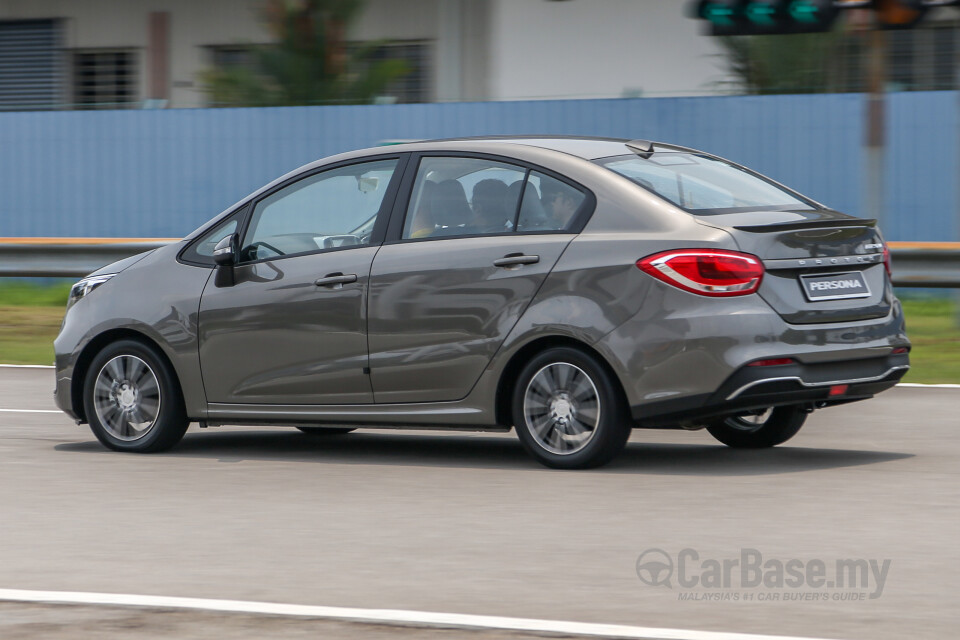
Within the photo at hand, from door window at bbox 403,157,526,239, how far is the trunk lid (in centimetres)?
101

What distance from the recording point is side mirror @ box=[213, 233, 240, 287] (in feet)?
28.2

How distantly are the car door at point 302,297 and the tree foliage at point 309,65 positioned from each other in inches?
483

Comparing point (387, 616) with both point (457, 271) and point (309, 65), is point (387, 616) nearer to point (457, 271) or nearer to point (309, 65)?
point (457, 271)

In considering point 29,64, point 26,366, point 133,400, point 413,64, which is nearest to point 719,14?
point 26,366

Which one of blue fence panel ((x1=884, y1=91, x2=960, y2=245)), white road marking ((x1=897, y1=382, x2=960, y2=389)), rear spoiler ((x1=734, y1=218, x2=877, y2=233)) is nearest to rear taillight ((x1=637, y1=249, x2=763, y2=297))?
rear spoiler ((x1=734, y1=218, x2=877, y2=233))

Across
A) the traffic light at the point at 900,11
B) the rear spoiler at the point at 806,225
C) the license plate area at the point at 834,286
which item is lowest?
the license plate area at the point at 834,286

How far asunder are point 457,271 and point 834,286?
1776 millimetres

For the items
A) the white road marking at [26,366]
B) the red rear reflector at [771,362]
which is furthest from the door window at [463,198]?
the white road marking at [26,366]

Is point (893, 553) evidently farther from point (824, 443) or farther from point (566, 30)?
point (566, 30)

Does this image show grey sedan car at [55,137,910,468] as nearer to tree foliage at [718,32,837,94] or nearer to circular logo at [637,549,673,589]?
circular logo at [637,549,673,589]

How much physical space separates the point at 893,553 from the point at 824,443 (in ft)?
10.2

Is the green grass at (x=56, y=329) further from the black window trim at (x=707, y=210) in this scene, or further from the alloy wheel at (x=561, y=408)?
the alloy wheel at (x=561, y=408)

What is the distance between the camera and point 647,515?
6664mm

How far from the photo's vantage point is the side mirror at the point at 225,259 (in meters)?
8.61
